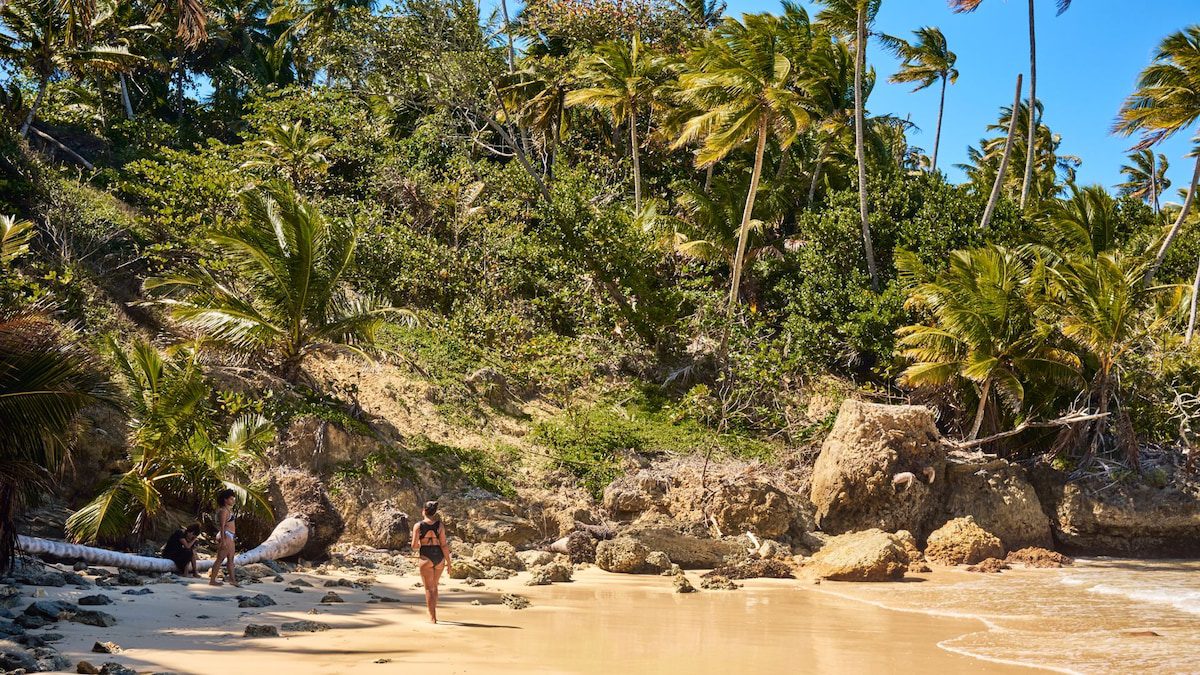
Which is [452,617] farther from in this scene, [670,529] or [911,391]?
[911,391]

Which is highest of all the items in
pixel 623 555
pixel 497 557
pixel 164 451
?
pixel 164 451

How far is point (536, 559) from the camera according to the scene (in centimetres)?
1332

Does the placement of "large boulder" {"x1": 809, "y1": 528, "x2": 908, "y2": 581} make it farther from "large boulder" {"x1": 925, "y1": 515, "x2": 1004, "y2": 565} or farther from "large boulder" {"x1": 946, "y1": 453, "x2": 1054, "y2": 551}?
"large boulder" {"x1": 946, "y1": 453, "x2": 1054, "y2": 551}

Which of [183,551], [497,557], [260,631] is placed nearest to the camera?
[260,631]

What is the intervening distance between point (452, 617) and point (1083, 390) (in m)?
14.7

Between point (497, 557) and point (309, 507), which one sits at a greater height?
point (309, 507)

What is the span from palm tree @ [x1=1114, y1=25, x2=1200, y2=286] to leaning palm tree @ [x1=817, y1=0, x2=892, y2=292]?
20.8 ft

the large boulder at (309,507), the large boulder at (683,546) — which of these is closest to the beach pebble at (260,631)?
the large boulder at (309,507)

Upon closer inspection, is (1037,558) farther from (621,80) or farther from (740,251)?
(621,80)

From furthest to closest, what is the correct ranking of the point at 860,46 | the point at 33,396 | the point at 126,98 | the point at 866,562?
the point at 126,98, the point at 860,46, the point at 866,562, the point at 33,396

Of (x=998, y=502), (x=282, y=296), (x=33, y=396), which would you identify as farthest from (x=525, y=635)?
(x=998, y=502)

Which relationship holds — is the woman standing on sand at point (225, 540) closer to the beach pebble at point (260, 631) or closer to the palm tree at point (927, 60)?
the beach pebble at point (260, 631)

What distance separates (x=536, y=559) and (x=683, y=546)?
2.25m

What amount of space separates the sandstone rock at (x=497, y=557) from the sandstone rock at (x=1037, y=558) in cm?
857
